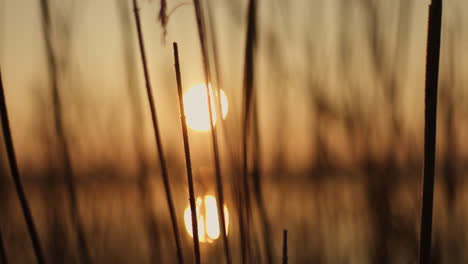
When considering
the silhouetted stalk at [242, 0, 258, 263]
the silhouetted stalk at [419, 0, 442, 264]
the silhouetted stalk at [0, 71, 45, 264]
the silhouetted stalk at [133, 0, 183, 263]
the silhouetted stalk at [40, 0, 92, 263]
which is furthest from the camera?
the silhouetted stalk at [40, 0, 92, 263]

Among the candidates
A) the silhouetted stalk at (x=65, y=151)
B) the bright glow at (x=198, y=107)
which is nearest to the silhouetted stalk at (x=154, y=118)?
the bright glow at (x=198, y=107)

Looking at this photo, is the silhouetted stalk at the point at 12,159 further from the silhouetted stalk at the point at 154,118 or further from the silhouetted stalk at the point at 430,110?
the silhouetted stalk at the point at 430,110

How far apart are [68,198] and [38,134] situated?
17cm

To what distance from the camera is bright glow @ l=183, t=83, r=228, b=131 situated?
0.92 m

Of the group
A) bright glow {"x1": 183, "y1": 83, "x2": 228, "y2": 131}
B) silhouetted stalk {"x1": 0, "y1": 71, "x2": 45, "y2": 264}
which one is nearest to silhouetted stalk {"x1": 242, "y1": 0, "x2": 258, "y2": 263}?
bright glow {"x1": 183, "y1": 83, "x2": 228, "y2": 131}

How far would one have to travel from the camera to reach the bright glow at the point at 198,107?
92 cm

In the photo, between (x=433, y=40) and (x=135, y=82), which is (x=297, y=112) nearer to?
(x=135, y=82)

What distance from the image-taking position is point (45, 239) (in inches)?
46.8

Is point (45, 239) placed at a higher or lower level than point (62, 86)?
lower

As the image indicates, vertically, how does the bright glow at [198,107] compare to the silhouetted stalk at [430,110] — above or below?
above

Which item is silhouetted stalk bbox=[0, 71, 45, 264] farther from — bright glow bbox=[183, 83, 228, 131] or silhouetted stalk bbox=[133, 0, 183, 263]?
bright glow bbox=[183, 83, 228, 131]

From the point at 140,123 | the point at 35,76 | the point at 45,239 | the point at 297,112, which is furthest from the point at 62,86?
the point at 297,112

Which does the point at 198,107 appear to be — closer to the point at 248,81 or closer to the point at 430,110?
the point at 248,81

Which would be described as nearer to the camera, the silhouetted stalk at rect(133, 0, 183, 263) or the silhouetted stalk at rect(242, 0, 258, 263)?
the silhouetted stalk at rect(133, 0, 183, 263)
